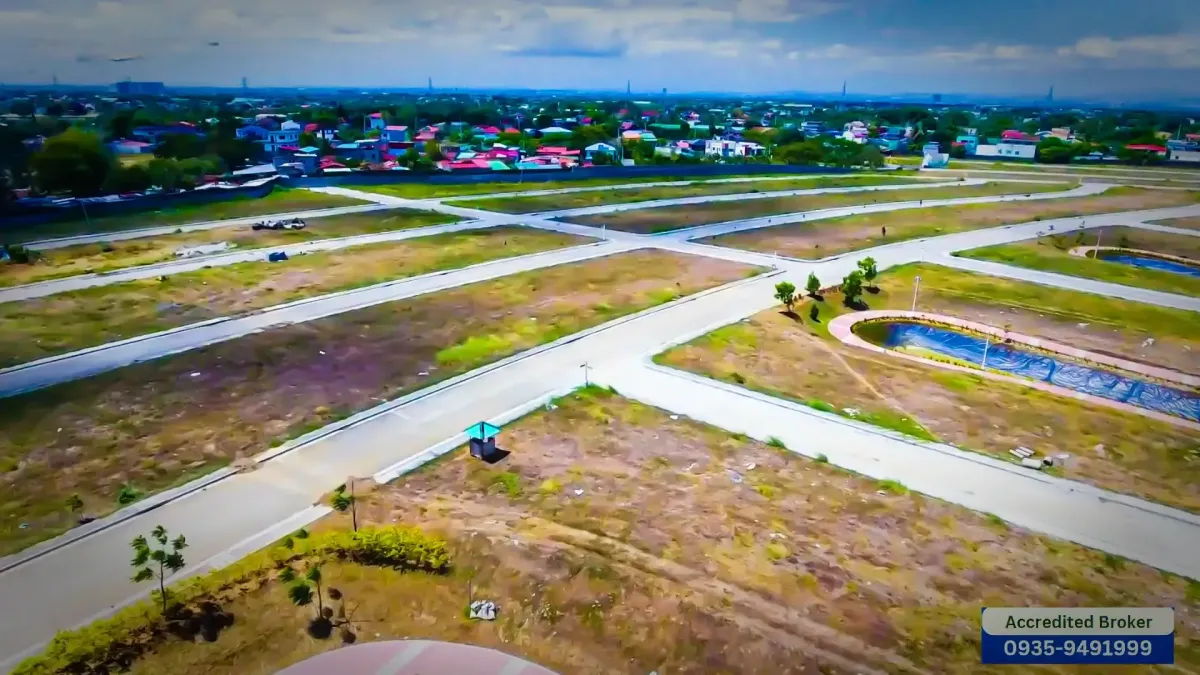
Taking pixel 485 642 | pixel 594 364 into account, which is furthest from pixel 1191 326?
pixel 485 642

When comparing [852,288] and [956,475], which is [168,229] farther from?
[956,475]

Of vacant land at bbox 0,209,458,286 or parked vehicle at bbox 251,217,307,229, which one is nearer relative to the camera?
vacant land at bbox 0,209,458,286

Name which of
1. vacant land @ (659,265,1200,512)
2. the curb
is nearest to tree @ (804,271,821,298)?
vacant land @ (659,265,1200,512)

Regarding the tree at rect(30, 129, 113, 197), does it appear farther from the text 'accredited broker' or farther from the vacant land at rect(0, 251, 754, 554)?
the text 'accredited broker'

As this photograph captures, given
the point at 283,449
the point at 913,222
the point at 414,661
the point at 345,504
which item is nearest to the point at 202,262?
the point at 283,449

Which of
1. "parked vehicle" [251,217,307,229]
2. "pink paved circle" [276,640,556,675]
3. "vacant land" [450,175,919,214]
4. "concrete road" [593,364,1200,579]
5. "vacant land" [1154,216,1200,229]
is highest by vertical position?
"vacant land" [450,175,919,214]

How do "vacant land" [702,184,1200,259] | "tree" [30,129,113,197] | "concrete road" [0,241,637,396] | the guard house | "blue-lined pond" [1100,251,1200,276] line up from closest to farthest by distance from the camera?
the guard house, "concrete road" [0,241,637,396], "blue-lined pond" [1100,251,1200,276], "vacant land" [702,184,1200,259], "tree" [30,129,113,197]
